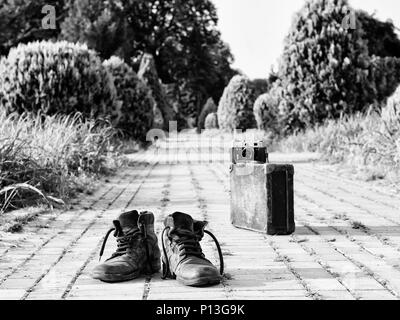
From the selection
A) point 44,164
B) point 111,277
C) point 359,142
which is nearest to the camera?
point 111,277

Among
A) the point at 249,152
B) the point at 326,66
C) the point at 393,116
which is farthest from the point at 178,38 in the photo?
the point at 249,152

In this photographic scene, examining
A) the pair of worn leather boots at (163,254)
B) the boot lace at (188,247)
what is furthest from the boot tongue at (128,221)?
the boot lace at (188,247)

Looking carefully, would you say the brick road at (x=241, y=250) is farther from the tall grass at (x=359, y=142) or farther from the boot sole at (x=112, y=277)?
the tall grass at (x=359, y=142)

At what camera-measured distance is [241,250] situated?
4105 millimetres

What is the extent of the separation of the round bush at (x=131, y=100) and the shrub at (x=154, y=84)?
9881mm

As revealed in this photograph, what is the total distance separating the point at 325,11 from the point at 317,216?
875 centimetres

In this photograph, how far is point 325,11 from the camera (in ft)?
43.3

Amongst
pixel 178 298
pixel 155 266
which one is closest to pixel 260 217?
pixel 155 266

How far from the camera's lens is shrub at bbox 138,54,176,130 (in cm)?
2759

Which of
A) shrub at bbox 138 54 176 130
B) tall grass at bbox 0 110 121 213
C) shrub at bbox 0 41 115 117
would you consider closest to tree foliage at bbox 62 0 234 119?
shrub at bbox 138 54 176 130

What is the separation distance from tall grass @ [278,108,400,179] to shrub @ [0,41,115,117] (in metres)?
4.39

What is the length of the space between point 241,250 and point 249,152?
3.31 ft

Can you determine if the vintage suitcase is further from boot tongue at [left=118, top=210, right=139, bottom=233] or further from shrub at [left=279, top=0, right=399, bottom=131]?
shrub at [left=279, top=0, right=399, bottom=131]

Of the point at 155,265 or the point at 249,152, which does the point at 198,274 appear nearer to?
the point at 155,265
